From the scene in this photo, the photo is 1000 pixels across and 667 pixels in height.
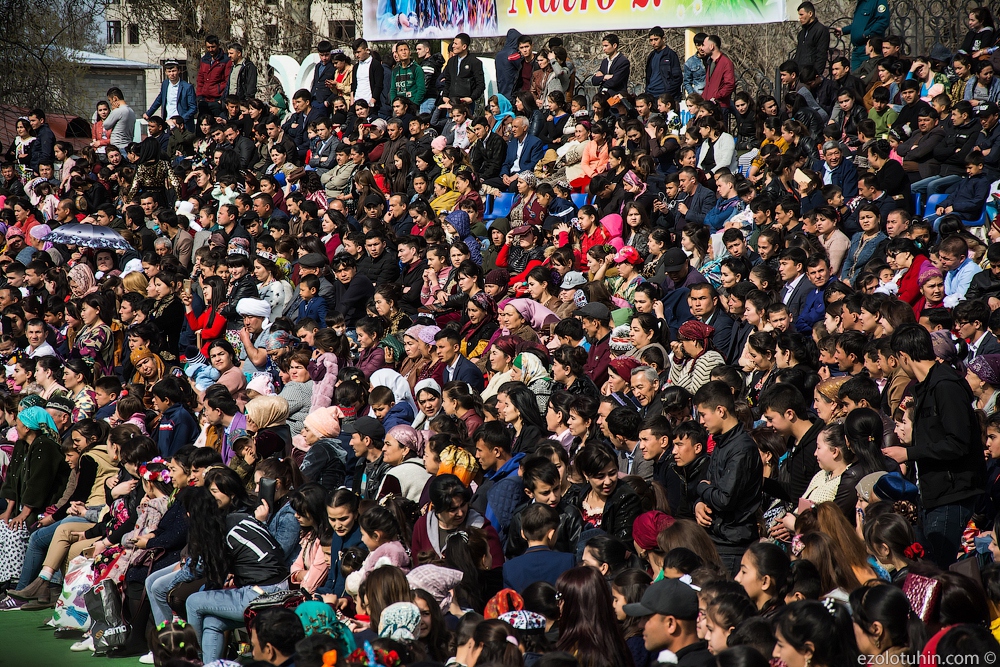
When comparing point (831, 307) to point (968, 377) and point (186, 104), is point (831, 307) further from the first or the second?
point (186, 104)

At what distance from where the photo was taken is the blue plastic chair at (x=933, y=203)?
37.8 ft

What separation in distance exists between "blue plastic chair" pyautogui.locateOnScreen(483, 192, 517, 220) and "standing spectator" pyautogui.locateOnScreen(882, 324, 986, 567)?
828cm

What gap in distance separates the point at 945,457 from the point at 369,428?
12.5 ft

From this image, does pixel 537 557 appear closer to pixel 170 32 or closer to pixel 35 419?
pixel 35 419

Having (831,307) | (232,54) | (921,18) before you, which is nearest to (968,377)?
(831,307)

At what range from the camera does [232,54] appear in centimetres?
2031

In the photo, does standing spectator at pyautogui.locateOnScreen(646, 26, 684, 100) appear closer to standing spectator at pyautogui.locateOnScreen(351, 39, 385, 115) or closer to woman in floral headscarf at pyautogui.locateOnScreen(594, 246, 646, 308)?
standing spectator at pyautogui.locateOnScreen(351, 39, 385, 115)

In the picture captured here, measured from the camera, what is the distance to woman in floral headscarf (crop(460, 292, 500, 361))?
33.2 ft

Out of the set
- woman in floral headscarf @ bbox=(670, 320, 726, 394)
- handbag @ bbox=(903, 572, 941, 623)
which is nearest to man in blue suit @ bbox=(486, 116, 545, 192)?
woman in floral headscarf @ bbox=(670, 320, 726, 394)

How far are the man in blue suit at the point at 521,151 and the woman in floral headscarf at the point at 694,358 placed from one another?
657cm

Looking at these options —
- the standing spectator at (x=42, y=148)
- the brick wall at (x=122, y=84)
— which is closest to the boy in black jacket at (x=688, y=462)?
the standing spectator at (x=42, y=148)

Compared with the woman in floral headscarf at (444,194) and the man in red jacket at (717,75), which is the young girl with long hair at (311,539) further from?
the man in red jacket at (717,75)

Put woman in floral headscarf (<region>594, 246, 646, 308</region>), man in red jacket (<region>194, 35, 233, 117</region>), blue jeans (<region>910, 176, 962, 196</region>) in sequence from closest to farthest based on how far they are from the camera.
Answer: woman in floral headscarf (<region>594, 246, 646, 308</region>) < blue jeans (<region>910, 176, 962, 196</region>) < man in red jacket (<region>194, 35, 233, 117</region>)

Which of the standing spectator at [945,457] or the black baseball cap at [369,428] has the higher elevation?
the standing spectator at [945,457]
